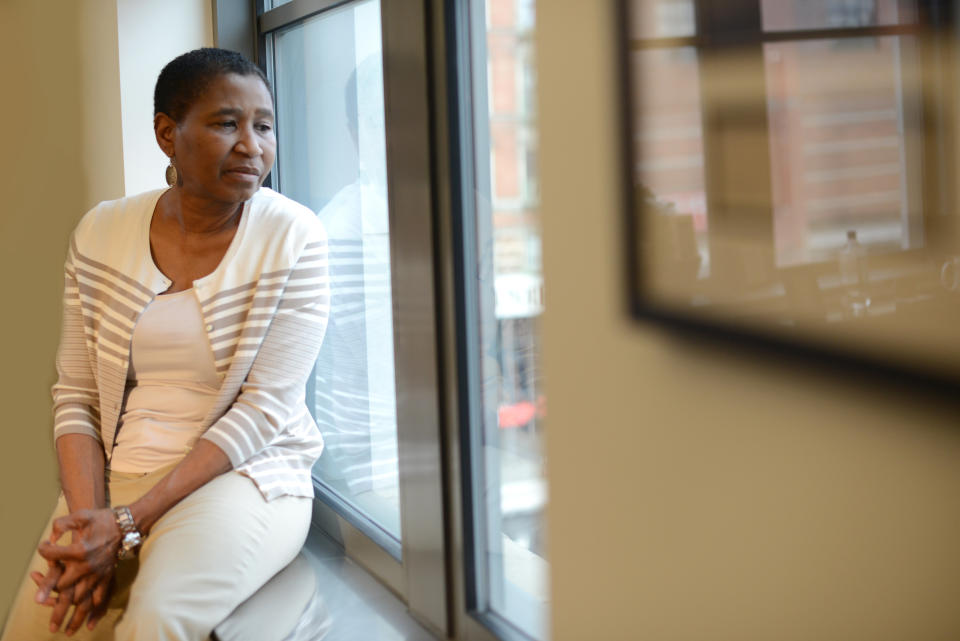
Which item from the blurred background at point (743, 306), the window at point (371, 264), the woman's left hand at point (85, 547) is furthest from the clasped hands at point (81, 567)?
the blurred background at point (743, 306)

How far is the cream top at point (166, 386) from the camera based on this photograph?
1699mm

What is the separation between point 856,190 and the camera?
22.2 inches

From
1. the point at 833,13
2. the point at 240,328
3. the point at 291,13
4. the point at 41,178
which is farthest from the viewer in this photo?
the point at 41,178

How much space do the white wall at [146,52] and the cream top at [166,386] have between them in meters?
0.86

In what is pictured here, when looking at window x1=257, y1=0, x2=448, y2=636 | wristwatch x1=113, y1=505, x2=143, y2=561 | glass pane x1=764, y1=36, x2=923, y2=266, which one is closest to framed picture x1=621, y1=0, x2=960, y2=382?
glass pane x1=764, y1=36, x2=923, y2=266

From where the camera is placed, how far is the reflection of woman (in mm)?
1539

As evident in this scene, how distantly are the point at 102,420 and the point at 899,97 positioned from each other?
1.58m

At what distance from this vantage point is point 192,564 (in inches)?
57.9

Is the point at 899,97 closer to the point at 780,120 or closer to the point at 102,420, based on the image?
the point at 780,120

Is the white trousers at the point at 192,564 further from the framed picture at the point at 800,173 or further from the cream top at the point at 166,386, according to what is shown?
the framed picture at the point at 800,173

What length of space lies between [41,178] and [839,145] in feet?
8.76

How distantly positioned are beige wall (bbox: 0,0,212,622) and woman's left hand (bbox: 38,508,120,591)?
1.17 metres

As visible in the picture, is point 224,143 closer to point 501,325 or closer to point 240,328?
point 240,328

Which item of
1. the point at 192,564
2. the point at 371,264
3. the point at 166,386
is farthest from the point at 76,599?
A: the point at 371,264
